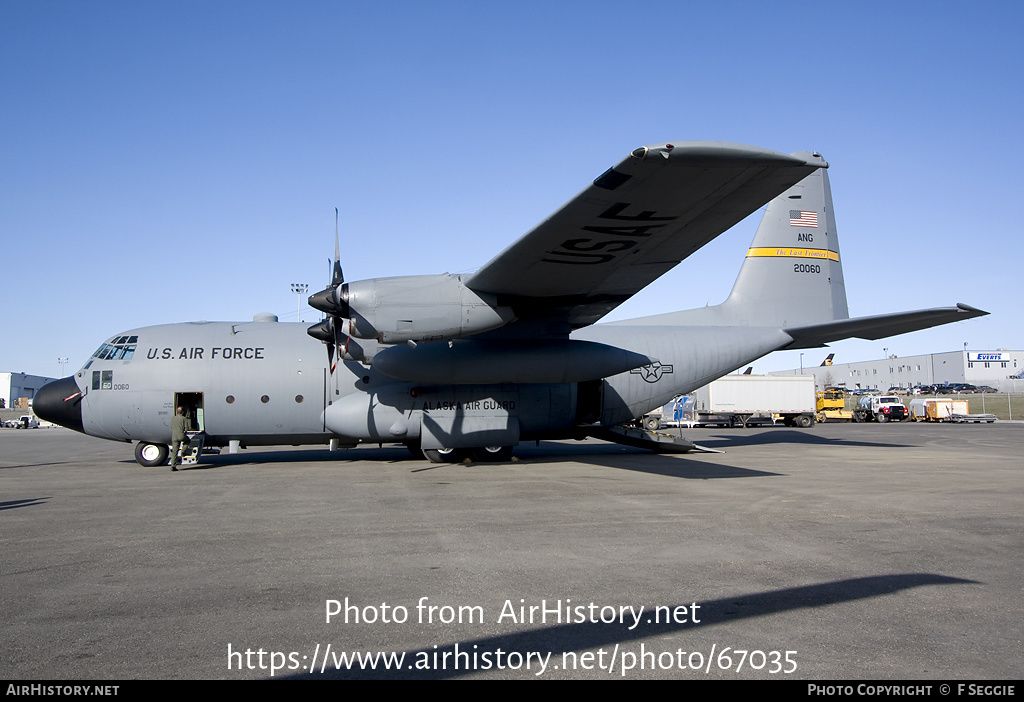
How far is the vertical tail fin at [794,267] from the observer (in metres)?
18.0

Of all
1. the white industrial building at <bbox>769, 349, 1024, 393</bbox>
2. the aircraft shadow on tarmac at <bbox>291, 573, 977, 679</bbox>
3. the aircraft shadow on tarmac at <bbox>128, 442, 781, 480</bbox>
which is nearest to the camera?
the aircraft shadow on tarmac at <bbox>291, 573, 977, 679</bbox>

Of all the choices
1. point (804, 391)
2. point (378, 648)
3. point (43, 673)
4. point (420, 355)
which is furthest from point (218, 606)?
point (804, 391)

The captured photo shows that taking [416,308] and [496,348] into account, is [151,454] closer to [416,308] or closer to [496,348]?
[416,308]

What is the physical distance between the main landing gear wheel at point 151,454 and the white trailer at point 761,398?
28.0m

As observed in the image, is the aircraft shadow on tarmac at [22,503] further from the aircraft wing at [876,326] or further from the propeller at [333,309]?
the aircraft wing at [876,326]

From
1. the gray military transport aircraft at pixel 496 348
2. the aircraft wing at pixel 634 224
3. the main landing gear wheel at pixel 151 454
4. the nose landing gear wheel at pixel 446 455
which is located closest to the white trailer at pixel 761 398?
the gray military transport aircraft at pixel 496 348

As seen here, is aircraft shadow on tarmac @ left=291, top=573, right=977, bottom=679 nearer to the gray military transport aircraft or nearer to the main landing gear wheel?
the gray military transport aircraft

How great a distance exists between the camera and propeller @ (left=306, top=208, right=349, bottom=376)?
12.4 m

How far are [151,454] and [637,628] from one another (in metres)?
14.8

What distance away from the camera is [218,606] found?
4.82 meters

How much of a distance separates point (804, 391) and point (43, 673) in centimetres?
3790

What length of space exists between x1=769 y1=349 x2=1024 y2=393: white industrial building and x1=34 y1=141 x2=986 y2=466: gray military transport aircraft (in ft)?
297

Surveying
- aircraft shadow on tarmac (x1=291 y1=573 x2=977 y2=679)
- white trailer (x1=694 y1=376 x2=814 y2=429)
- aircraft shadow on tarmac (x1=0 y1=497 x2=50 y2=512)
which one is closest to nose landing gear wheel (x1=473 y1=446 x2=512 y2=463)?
aircraft shadow on tarmac (x1=0 y1=497 x2=50 y2=512)

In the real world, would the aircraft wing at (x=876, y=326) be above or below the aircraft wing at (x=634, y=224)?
below
